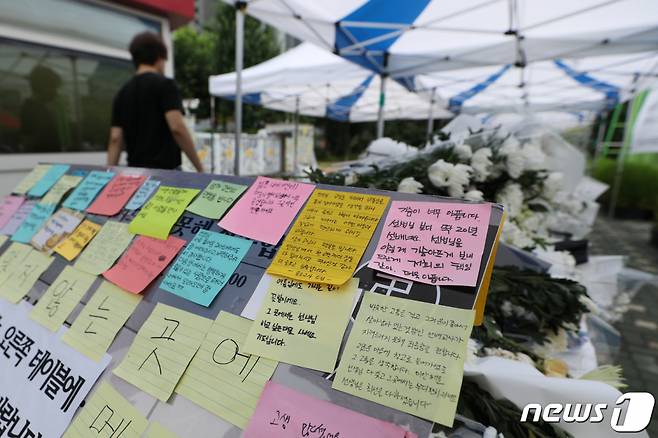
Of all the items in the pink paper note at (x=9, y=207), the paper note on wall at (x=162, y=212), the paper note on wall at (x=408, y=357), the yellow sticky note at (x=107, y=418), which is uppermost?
the paper note on wall at (x=162, y=212)

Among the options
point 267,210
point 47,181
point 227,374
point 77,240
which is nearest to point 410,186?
point 267,210

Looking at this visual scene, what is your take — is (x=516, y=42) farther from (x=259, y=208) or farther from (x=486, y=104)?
(x=486, y=104)

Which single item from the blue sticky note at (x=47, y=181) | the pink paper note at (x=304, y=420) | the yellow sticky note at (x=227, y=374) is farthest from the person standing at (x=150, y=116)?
the pink paper note at (x=304, y=420)

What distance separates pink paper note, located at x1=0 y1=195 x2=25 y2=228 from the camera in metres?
1.31

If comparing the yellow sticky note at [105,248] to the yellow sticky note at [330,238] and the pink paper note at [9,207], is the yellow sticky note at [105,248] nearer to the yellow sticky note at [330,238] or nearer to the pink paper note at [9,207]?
the yellow sticky note at [330,238]

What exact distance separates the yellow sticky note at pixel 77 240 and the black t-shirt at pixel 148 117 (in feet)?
3.53

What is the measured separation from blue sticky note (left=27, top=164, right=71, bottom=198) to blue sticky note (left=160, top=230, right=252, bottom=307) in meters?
0.88

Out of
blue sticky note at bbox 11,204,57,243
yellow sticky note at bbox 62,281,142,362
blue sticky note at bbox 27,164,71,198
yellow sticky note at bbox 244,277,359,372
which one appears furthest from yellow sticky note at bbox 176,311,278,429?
blue sticky note at bbox 27,164,71,198

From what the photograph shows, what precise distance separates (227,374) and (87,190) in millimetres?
925

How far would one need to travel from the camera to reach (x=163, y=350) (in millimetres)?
694

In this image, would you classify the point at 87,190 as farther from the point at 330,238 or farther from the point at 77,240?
the point at 330,238

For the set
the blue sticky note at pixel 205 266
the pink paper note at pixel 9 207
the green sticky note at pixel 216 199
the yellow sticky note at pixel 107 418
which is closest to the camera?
the yellow sticky note at pixel 107 418

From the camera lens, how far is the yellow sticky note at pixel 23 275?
1.00 metres

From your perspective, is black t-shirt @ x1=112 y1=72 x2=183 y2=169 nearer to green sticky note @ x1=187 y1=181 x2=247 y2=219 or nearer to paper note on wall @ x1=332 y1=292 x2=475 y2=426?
green sticky note @ x1=187 y1=181 x2=247 y2=219
